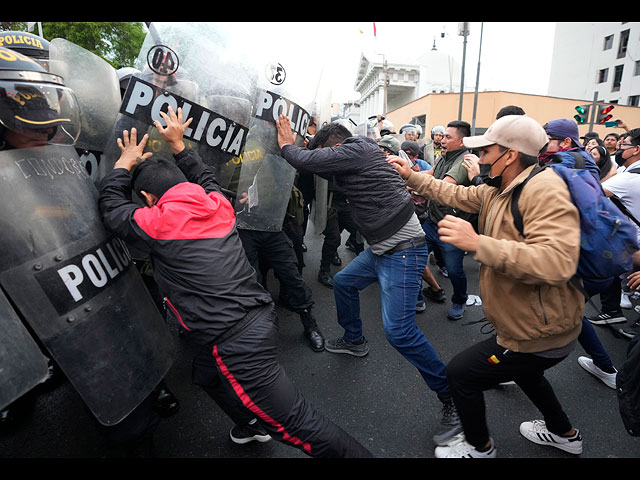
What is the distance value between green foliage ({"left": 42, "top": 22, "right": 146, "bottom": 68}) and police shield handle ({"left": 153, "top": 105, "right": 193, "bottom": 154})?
48.0ft

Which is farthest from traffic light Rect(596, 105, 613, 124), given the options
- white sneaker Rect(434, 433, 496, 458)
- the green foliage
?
the green foliage

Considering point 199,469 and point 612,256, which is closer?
point 612,256

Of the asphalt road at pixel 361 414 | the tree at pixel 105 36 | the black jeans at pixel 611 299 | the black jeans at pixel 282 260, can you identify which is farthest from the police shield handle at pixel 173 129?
the tree at pixel 105 36

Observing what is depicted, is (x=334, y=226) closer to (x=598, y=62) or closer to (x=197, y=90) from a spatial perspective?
(x=197, y=90)

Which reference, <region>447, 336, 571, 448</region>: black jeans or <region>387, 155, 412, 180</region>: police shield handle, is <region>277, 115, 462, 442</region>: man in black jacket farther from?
<region>447, 336, 571, 448</region>: black jeans

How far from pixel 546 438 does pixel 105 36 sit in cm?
1921

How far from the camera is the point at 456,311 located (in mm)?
3469

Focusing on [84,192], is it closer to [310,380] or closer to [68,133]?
[68,133]

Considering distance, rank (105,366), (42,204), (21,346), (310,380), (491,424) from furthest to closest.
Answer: (310,380) < (491,424) < (105,366) < (42,204) < (21,346)

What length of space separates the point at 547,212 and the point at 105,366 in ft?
6.19

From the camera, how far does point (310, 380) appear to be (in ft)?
8.54

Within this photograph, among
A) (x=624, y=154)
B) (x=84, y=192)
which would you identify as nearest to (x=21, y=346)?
(x=84, y=192)

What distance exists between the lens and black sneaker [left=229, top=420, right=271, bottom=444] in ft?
6.64

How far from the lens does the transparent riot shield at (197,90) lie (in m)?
1.87
